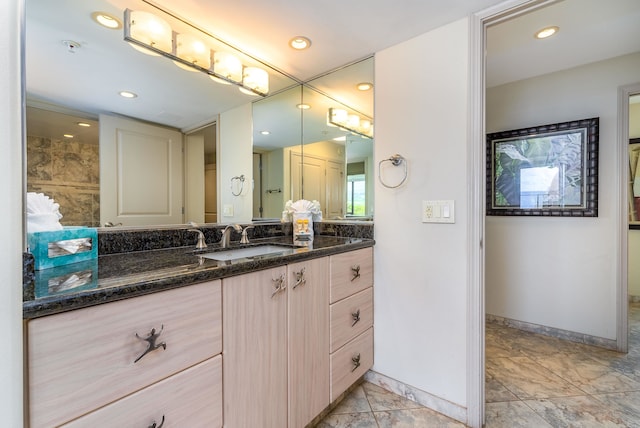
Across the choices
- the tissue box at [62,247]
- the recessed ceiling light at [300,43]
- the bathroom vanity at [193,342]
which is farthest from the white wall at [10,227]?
the recessed ceiling light at [300,43]

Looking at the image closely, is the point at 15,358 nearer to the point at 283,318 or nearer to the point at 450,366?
the point at 283,318

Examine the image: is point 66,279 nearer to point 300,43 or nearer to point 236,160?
point 236,160

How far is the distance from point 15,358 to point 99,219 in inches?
31.9

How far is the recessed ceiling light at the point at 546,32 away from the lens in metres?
1.77

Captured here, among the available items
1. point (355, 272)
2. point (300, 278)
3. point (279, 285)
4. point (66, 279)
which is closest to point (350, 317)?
point (355, 272)

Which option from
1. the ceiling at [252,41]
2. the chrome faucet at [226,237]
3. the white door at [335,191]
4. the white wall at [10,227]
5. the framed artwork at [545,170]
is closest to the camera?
the white wall at [10,227]

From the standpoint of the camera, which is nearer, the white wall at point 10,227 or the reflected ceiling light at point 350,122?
the white wall at point 10,227

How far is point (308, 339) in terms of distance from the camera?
4.31 ft

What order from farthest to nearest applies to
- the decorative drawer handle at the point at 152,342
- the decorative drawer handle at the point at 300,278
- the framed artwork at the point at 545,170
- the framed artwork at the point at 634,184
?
the framed artwork at the point at 634,184 → the framed artwork at the point at 545,170 → the decorative drawer handle at the point at 300,278 → the decorative drawer handle at the point at 152,342

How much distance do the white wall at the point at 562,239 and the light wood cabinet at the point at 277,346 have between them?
2136mm

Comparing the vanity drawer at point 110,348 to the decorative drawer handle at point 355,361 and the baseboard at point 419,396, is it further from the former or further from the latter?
the baseboard at point 419,396

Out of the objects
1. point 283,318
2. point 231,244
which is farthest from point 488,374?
point 231,244

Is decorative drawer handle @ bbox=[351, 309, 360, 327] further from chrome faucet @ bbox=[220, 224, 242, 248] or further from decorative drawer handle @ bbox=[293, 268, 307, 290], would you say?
chrome faucet @ bbox=[220, 224, 242, 248]

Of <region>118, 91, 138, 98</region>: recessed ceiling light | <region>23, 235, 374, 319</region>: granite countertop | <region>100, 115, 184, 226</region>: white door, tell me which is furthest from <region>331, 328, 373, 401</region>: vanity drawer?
<region>118, 91, 138, 98</region>: recessed ceiling light
